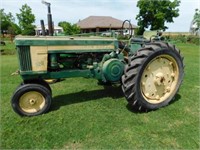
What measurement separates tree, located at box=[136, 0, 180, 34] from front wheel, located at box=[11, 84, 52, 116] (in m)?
35.7

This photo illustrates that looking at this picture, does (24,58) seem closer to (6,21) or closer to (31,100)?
(31,100)

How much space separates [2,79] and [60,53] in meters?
3.67

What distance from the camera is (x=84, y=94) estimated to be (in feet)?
16.6

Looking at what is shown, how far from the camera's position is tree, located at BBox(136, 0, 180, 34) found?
3740 cm

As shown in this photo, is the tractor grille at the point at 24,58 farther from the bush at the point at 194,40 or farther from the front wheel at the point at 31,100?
the bush at the point at 194,40

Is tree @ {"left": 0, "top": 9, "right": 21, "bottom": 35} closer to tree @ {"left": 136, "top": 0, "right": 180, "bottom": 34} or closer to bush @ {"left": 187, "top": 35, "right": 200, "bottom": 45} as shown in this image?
tree @ {"left": 136, "top": 0, "right": 180, "bottom": 34}

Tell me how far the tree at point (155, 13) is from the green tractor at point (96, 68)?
34.6 metres

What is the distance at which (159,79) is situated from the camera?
4176 mm

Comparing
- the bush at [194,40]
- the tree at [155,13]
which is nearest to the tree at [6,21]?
the tree at [155,13]

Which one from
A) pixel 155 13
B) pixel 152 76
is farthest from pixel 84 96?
pixel 155 13

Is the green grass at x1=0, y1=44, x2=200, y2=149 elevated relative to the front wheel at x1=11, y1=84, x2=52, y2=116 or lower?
lower

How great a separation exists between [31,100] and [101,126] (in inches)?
52.7

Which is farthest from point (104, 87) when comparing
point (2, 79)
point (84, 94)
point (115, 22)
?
point (115, 22)

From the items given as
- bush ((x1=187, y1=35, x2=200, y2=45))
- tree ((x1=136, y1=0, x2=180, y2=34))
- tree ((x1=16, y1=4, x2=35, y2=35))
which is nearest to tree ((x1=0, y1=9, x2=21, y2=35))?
tree ((x1=16, y1=4, x2=35, y2=35))
